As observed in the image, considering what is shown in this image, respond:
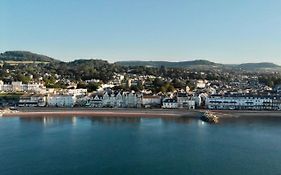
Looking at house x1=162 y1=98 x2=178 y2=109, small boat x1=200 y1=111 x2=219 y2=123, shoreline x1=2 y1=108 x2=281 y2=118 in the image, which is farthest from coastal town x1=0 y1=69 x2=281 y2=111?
small boat x1=200 y1=111 x2=219 y2=123

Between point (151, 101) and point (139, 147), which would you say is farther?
point (151, 101)

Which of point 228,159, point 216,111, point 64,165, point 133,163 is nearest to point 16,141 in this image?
point 64,165

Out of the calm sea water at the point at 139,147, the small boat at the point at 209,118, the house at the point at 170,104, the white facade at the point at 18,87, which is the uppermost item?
the white facade at the point at 18,87

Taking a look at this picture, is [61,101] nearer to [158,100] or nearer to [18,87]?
[158,100]

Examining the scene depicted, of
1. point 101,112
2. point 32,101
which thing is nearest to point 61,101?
point 32,101

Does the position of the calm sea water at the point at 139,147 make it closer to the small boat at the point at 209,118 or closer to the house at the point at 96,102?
the small boat at the point at 209,118

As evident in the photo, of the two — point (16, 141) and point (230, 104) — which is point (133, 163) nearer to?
point (16, 141)

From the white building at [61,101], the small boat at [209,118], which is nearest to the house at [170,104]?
the small boat at [209,118]
